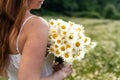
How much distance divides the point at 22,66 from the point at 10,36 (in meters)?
0.24

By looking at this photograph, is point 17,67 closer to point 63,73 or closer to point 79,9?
point 63,73

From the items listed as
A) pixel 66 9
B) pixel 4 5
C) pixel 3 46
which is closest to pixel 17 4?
pixel 4 5

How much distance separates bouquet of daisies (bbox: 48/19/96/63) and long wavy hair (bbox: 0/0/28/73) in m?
0.28

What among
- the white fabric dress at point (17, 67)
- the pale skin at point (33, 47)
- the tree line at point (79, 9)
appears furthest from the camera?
the tree line at point (79, 9)

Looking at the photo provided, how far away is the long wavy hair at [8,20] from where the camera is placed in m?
3.19

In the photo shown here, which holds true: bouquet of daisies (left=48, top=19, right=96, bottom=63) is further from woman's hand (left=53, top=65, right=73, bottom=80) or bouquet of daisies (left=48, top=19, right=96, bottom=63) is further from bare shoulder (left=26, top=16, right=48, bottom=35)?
bare shoulder (left=26, top=16, right=48, bottom=35)

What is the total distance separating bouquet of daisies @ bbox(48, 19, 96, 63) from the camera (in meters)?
3.44

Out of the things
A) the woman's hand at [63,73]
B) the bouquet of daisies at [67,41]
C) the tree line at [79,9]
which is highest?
the bouquet of daisies at [67,41]

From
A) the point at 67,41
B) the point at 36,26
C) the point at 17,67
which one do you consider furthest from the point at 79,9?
the point at 36,26

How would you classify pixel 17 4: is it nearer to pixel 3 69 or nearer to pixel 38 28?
pixel 38 28

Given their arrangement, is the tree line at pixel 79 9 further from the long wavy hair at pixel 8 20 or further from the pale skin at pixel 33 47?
the pale skin at pixel 33 47

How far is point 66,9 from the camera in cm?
4219

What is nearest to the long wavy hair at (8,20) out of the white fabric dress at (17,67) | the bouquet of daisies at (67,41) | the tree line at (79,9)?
the white fabric dress at (17,67)

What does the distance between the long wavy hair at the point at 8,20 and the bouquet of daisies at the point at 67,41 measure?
276 mm
